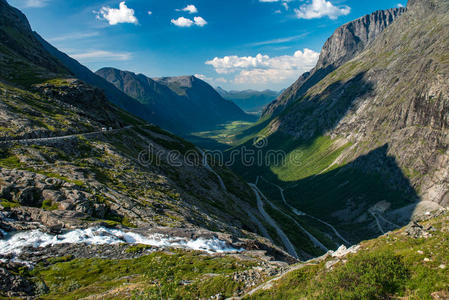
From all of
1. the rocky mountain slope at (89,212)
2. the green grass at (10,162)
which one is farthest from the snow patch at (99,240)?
the green grass at (10,162)

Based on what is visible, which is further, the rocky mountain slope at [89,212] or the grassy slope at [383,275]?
the rocky mountain slope at [89,212]

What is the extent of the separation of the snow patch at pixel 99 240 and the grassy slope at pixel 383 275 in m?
22.1

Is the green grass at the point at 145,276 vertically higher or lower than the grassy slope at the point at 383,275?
lower

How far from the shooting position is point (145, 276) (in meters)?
23.1

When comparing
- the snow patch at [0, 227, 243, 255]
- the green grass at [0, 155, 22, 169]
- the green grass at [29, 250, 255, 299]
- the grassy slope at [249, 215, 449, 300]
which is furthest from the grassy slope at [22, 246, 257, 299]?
the green grass at [0, 155, 22, 169]

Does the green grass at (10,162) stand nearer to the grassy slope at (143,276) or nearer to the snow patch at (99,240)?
the snow patch at (99,240)

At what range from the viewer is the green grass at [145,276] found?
23.6m

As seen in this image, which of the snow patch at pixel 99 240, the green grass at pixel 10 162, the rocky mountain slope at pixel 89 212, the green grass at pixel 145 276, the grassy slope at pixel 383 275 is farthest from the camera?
the green grass at pixel 10 162

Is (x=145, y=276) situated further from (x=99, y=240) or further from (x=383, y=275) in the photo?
(x=383, y=275)

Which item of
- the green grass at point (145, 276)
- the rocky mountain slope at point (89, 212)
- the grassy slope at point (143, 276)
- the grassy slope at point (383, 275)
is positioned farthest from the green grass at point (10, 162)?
the grassy slope at point (383, 275)

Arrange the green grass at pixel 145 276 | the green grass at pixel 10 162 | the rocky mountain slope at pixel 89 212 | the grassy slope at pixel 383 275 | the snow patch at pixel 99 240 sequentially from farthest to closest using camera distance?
the green grass at pixel 10 162 → the snow patch at pixel 99 240 → the rocky mountain slope at pixel 89 212 → the green grass at pixel 145 276 → the grassy slope at pixel 383 275

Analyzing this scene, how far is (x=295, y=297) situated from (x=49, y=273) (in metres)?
29.4

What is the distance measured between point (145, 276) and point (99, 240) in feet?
64.1

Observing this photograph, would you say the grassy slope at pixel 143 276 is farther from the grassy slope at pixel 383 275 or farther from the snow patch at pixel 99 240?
the grassy slope at pixel 383 275
